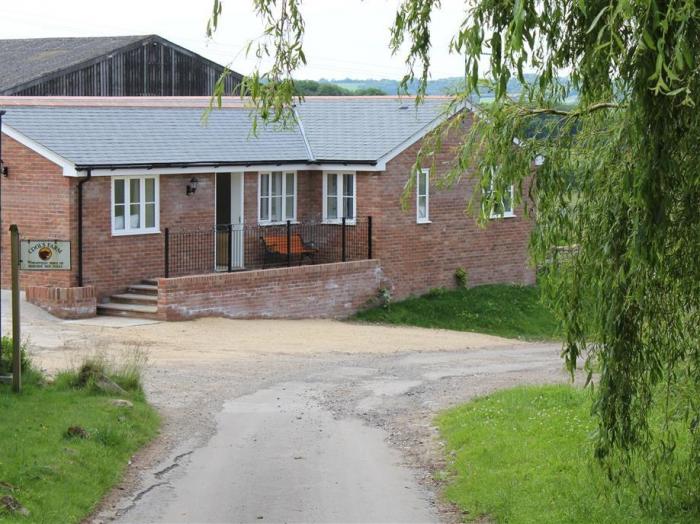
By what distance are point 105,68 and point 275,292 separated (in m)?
17.1

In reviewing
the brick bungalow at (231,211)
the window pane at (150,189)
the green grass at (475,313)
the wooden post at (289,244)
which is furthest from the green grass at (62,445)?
the green grass at (475,313)

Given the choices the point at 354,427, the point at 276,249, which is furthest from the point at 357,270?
the point at 354,427

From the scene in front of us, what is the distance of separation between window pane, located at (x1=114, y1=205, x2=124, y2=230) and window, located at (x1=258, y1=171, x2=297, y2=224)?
4553 mm

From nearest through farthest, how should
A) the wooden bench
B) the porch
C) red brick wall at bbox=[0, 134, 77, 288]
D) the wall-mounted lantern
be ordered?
red brick wall at bbox=[0, 134, 77, 288] < the porch < the wall-mounted lantern < the wooden bench

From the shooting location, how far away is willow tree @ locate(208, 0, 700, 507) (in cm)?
880

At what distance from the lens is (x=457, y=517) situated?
40.3ft

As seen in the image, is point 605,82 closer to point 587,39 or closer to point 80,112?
point 587,39

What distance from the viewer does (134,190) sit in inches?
1112

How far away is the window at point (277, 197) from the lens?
31.7m

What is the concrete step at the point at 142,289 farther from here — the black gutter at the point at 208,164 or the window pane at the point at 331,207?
the window pane at the point at 331,207

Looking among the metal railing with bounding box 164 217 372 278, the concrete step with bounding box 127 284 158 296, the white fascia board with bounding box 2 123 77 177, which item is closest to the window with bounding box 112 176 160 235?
the metal railing with bounding box 164 217 372 278

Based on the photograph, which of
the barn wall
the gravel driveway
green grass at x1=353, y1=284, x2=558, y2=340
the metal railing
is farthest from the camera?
the barn wall

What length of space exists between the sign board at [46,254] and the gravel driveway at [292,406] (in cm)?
257

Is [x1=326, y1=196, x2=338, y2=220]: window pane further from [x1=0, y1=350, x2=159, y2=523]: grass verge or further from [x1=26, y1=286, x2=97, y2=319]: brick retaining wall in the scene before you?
[x1=0, y1=350, x2=159, y2=523]: grass verge
